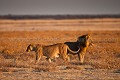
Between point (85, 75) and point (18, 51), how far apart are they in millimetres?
8598

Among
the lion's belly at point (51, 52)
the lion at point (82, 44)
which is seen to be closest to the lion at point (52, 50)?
the lion's belly at point (51, 52)

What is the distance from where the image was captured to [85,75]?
16547 mm

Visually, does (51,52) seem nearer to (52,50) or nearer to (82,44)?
(52,50)

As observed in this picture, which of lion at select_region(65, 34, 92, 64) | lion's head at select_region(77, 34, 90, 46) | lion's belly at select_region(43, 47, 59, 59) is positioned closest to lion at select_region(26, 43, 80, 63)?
lion's belly at select_region(43, 47, 59, 59)

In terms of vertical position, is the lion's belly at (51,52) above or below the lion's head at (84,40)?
below

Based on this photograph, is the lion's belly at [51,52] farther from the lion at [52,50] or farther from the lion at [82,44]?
the lion at [82,44]

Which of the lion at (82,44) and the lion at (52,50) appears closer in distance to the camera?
the lion at (52,50)

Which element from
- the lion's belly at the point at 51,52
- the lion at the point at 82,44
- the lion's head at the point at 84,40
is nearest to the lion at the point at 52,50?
the lion's belly at the point at 51,52

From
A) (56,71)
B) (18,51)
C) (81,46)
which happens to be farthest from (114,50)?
(56,71)

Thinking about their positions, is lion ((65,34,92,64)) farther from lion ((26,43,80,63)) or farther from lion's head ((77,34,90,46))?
lion ((26,43,80,63))

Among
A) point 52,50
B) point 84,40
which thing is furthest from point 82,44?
point 52,50

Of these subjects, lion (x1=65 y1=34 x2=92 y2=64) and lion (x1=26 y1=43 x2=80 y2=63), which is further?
lion (x1=65 y1=34 x2=92 y2=64)

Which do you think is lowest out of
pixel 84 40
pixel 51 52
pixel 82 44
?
pixel 51 52

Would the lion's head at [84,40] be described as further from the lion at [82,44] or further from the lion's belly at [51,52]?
the lion's belly at [51,52]
